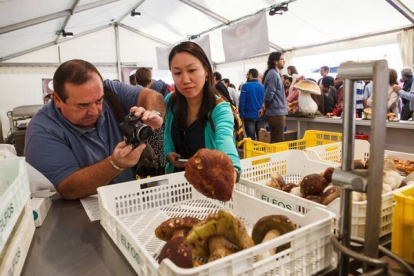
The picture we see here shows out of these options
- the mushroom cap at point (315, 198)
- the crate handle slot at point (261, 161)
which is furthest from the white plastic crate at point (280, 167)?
the mushroom cap at point (315, 198)

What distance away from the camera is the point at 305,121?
4.23 meters

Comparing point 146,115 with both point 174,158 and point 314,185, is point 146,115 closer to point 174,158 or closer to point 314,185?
point 174,158

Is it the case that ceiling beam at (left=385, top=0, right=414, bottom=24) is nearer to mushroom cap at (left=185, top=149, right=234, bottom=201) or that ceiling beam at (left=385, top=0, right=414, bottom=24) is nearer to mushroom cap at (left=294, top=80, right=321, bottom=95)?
mushroom cap at (left=294, top=80, right=321, bottom=95)

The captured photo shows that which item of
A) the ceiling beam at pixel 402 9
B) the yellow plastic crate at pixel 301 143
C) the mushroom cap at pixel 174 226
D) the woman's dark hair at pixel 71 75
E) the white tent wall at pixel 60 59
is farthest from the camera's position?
the white tent wall at pixel 60 59

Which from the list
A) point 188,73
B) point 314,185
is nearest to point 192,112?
point 188,73

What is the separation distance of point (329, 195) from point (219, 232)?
0.43 metres

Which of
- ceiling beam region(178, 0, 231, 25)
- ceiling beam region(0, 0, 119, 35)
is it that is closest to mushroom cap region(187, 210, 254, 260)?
ceiling beam region(0, 0, 119, 35)

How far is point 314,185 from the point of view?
100 cm

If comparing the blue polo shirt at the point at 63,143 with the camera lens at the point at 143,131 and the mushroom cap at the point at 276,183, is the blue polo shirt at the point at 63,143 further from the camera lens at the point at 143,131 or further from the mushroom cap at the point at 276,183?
the mushroom cap at the point at 276,183

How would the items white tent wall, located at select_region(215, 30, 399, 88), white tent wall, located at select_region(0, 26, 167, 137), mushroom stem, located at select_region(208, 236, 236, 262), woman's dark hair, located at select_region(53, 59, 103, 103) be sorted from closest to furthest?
mushroom stem, located at select_region(208, 236, 236, 262) < woman's dark hair, located at select_region(53, 59, 103, 103) < white tent wall, located at select_region(215, 30, 399, 88) < white tent wall, located at select_region(0, 26, 167, 137)

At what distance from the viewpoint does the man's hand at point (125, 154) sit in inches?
43.6

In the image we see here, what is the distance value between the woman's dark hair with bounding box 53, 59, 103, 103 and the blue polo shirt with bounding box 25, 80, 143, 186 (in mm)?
140

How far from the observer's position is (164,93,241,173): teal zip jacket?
1.19 metres

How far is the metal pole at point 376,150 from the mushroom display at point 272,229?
184 mm
